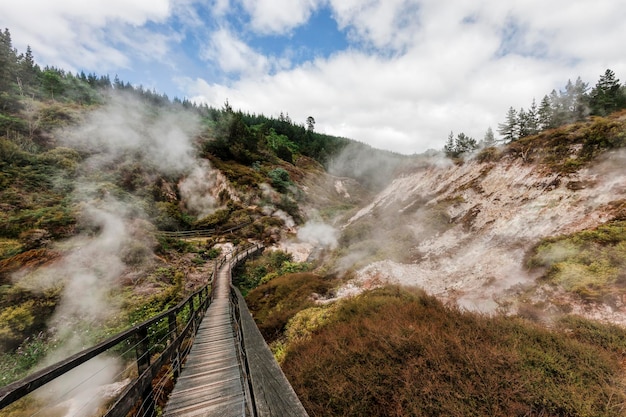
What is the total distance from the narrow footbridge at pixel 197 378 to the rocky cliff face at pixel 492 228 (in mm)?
7356

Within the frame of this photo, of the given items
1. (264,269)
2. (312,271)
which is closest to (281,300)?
(312,271)

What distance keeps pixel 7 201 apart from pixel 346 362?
25131mm

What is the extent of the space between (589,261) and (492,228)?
5658 millimetres

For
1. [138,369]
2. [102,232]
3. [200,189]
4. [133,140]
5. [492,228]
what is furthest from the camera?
[200,189]

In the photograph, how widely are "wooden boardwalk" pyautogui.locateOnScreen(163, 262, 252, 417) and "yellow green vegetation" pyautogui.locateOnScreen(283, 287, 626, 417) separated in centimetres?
108

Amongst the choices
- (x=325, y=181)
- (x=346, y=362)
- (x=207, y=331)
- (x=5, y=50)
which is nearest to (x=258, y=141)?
(x=325, y=181)

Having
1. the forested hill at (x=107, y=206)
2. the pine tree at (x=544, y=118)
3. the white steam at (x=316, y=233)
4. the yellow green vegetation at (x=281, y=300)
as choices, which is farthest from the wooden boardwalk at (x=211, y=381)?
the pine tree at (x=544, y=118)

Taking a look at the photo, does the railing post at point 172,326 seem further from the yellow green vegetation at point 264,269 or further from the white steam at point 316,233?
the white steam at point 316,233

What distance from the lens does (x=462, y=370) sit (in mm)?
4105

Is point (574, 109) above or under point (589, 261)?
above

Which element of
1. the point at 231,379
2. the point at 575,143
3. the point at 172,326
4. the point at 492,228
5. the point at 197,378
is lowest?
the point at 231,379

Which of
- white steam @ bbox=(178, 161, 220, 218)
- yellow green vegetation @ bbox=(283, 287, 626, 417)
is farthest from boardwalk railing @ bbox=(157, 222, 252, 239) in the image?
yellow green vegetation @ bbox=(283, 287, 626, 417)

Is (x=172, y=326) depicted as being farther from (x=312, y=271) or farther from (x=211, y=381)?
(x=312, y=271)

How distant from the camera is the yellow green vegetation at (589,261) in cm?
715
